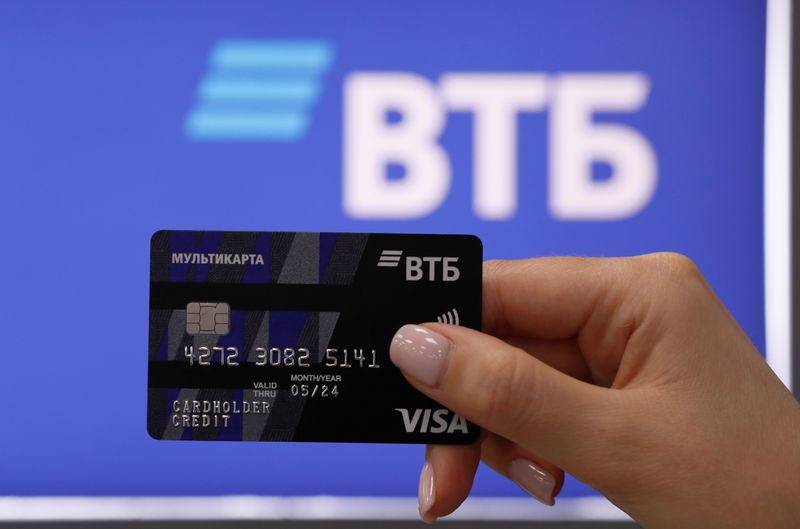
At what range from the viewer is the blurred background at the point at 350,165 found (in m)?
1.99

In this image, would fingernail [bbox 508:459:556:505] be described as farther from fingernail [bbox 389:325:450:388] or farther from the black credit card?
Result: fingernail [bbox 389:325:450:388]

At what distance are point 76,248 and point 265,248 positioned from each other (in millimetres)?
1286

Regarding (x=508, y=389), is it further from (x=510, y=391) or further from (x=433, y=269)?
(x=433, y=269)

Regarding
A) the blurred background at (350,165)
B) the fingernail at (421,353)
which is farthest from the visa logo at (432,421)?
the blurred background at (350,165)

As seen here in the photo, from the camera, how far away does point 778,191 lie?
6.58ft

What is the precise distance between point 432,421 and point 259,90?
1370 mm

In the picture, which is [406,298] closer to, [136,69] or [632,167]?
→ [632,167]

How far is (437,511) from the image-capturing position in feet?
3.44

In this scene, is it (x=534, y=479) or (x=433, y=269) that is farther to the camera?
(x=534, y=479)

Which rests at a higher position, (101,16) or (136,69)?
(101,16)

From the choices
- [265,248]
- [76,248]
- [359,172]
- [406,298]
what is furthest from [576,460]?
[76,248]

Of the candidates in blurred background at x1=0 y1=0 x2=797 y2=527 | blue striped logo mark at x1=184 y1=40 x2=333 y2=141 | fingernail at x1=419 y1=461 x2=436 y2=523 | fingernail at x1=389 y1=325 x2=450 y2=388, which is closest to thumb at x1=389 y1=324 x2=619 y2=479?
fingernail at x1=389 y1=325 x2=450 y2=388

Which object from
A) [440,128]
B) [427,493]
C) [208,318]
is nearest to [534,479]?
[427,493]

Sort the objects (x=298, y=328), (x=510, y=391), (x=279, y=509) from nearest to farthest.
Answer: (x=510, y=391) < (x=298, y=328) < (x=279, y=509)
